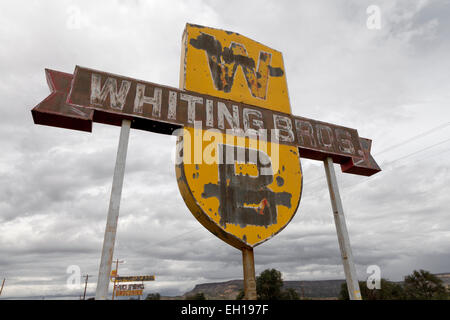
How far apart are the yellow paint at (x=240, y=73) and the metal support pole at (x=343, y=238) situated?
2336 mm

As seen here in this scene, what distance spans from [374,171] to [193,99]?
5.82 m

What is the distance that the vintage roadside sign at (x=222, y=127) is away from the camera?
5.67 meters

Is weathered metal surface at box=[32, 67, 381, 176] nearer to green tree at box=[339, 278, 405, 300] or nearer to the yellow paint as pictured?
the yellow paint

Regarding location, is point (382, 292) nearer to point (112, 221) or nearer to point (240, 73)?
point (240, 73)

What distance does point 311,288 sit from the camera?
198375mm

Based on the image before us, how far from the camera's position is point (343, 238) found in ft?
23.0

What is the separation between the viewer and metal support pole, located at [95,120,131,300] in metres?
4.54

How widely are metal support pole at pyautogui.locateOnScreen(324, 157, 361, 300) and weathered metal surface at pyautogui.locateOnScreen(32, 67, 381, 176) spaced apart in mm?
927

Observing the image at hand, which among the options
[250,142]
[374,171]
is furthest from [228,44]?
[374,171]

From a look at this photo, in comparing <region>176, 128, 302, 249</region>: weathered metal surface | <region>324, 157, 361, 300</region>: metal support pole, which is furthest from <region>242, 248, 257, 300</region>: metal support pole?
<region>324, 157, 361, 300</region>: metal support pole

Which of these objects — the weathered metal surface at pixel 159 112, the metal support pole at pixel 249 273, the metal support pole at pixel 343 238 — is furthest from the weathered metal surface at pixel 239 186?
the metal support pole at pixel 343 238

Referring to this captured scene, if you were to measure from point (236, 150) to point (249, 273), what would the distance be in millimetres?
2633

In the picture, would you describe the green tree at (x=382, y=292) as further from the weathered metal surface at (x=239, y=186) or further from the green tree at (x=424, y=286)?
the weathered metal surface at (x=239, y=186)
